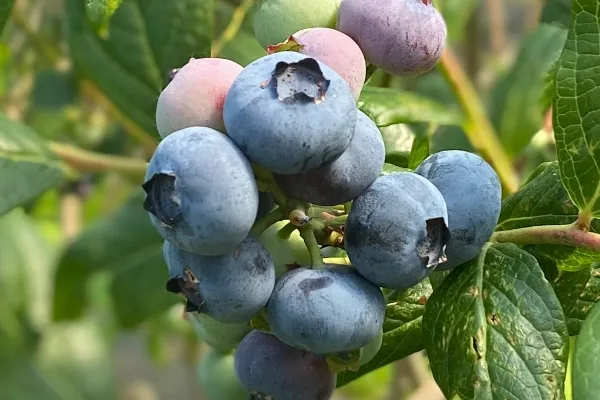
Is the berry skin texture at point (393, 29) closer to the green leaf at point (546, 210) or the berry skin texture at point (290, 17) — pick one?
the berry skin texture at point (290, 17)

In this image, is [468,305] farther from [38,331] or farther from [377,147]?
[38,331]

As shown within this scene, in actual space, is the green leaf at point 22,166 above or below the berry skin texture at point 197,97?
below

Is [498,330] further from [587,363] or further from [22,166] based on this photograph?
[22,166]

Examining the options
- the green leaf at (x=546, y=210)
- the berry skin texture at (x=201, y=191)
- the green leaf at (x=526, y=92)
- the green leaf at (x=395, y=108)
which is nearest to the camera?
the berry skin texture at (x=201, y=191)

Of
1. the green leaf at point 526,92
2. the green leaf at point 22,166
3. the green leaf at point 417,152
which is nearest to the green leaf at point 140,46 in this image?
the green leaf at point 22,166

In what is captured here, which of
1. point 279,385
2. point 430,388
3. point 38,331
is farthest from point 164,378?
point 279,385

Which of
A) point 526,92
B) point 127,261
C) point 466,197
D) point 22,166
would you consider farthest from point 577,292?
point 127,261
